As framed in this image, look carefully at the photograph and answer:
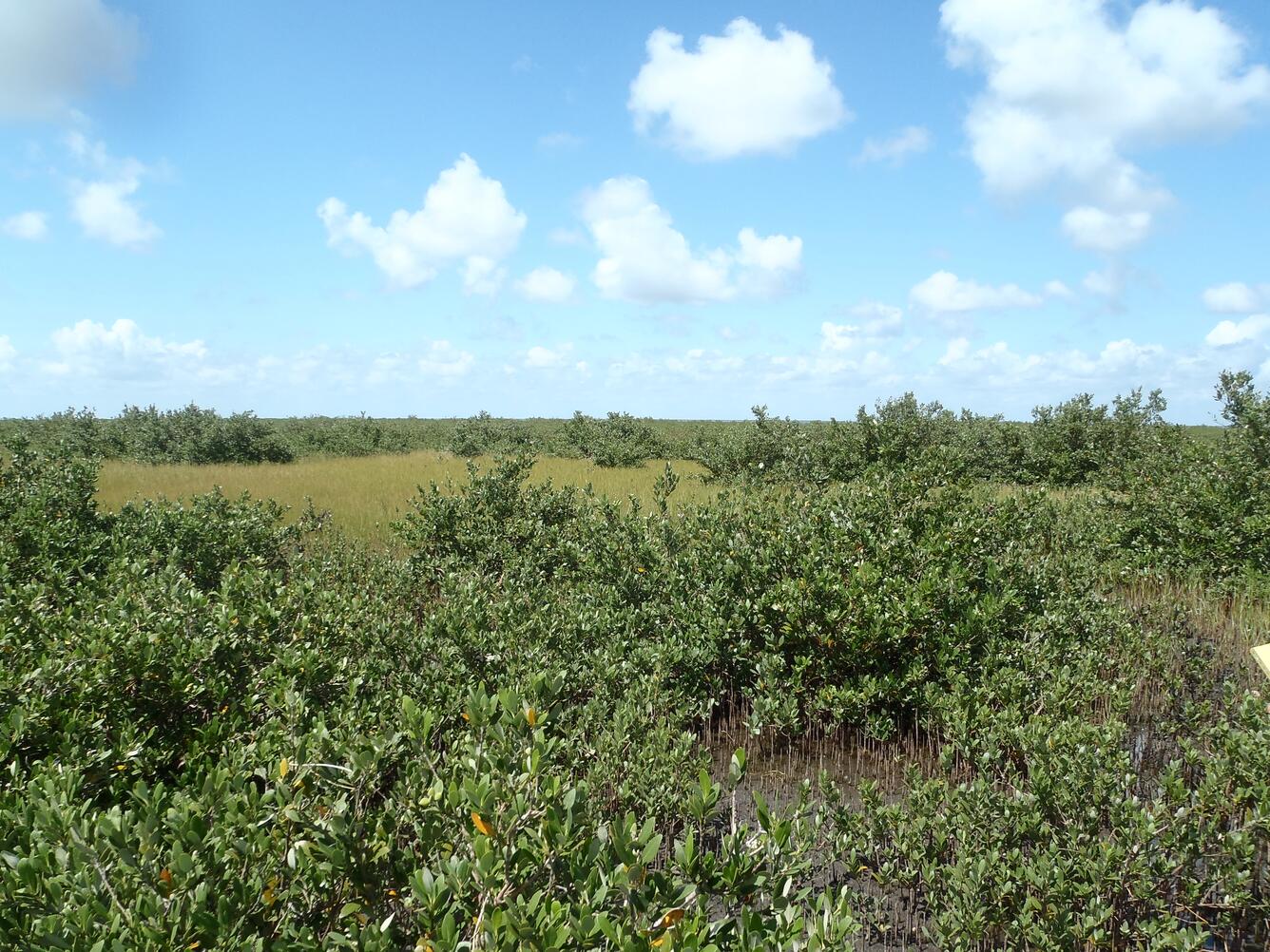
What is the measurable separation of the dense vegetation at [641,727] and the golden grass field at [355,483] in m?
4.43

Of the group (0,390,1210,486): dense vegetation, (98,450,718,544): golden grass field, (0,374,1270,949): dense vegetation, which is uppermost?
(0,390,1210,486): dense vegetation

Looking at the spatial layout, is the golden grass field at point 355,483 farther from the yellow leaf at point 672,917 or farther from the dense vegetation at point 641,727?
the yellow leaf at point 672,917

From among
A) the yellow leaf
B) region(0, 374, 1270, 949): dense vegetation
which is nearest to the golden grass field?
region(0, 374, 1270, 949): dense vegetation

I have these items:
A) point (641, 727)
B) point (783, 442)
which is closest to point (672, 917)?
point (641, 727)

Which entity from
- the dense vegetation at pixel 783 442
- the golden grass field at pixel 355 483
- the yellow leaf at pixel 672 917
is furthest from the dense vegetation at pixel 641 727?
the golden grass field at pixel 355 483

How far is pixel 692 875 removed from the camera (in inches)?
71.9

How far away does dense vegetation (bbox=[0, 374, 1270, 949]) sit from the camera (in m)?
1.88

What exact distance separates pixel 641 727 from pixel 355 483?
13.5m

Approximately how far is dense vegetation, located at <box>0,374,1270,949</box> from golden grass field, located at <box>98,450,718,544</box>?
4.43 metres

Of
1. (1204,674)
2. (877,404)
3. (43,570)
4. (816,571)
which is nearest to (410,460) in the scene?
(877,404)

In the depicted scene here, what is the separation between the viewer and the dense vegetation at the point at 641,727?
1875 millimetres

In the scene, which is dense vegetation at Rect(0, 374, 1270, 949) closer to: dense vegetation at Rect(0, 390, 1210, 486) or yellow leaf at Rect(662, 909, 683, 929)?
yellow leaf at Rect(662, 909, 683, 929)

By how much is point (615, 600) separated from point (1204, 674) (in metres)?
4.66

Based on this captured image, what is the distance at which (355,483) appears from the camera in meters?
15.7
